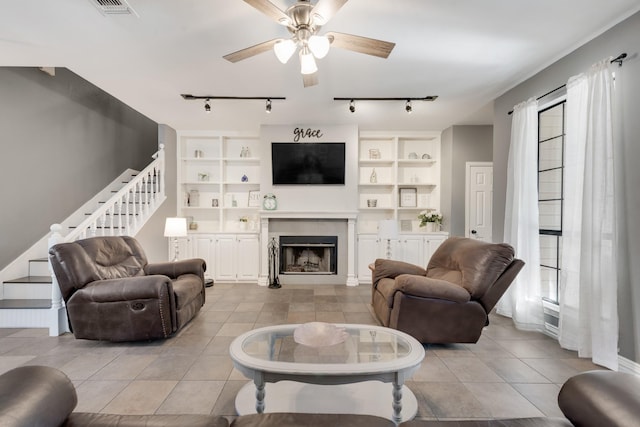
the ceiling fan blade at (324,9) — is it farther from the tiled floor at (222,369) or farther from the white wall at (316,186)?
the white wall at (316,186)

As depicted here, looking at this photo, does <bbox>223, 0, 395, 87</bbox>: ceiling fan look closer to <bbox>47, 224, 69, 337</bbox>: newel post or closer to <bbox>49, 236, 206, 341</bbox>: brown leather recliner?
<bbox>49, 236, 206, 341</bbox>: brown leather recliner

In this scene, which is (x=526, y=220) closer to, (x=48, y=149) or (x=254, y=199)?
(x=254, y=199)

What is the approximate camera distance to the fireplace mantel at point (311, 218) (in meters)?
5.30

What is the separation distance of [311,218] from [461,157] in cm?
275

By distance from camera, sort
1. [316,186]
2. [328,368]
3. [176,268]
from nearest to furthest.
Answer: [328,368] → [176,268] → [316,186]

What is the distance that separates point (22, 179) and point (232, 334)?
3421 mm

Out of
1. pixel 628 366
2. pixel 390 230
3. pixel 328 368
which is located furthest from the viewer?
pixel 390 230

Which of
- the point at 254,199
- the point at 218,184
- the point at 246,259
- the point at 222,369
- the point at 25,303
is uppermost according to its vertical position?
the point at 218,184

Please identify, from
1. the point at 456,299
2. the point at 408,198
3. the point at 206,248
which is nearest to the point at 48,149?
the point at 206,248

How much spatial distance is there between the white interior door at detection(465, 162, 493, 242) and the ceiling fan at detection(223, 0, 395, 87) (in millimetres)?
3769

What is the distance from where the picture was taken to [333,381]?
5.34 feet

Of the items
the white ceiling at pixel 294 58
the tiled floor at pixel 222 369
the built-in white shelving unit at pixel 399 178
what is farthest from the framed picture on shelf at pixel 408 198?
the tiled floor at pixel 222 369

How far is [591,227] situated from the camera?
99.2 inches

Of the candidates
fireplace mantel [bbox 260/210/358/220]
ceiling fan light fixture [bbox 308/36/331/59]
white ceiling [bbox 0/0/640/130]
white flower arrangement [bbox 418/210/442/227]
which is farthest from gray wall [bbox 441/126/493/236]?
ceiling fan light fixture [bbox 308/36/331/59]
